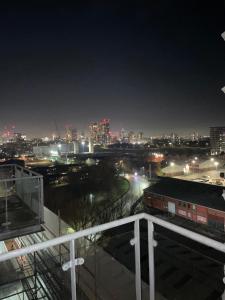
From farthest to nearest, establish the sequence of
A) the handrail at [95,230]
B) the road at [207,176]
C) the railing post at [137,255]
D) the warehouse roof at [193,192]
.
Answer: the road at [207,176] → the warehouse roof at [193,192] → the railing post at [137,255] → the handrail at [95,230]

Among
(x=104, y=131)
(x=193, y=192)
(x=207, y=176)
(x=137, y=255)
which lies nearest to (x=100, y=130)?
(x=104, y=131)

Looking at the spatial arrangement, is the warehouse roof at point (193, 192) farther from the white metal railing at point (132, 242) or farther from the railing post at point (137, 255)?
Result: the white metal railing at point (132, 242)

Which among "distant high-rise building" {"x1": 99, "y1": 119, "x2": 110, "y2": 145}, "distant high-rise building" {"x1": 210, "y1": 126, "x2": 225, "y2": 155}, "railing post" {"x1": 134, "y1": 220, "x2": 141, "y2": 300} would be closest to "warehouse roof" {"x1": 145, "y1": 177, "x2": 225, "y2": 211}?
"railing post" {"x1": 134, "y1": 220, "x2": 141, "y2": 300}

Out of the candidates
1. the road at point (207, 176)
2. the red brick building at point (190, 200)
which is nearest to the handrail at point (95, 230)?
the red brick building at point (190, 200)

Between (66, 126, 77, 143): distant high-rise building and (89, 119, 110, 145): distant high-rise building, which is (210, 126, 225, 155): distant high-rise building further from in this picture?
(66, 126, 77, 143): distant high-rise building

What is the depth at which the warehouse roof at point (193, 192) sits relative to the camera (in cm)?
1708

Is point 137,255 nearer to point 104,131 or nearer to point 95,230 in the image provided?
point 95,230

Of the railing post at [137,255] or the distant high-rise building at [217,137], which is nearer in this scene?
the railing post at [137,255]

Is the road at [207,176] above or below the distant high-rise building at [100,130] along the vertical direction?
below

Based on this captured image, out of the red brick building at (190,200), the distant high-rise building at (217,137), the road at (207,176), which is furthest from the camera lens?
the distant high-rise building at (217,137)

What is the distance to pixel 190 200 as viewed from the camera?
59.6 ft

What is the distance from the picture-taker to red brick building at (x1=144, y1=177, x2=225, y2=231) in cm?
1637

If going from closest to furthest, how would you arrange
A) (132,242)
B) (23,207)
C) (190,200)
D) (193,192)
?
(132,242), (23,207), (190,200), (193,192)

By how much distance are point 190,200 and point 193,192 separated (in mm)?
1457
